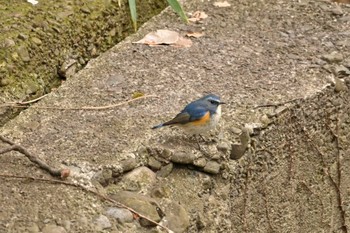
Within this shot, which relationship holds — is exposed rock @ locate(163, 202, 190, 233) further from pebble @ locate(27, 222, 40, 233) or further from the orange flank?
pebble @ locate(27, 222, 40, 233)

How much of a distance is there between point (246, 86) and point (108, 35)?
3.52 feet

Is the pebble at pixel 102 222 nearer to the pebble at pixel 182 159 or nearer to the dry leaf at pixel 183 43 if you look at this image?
the pebble at pixel 182 159

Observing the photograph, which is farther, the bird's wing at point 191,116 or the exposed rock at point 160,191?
the bird's wing at point 191,116

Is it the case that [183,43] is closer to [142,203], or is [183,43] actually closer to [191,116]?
[191,116]

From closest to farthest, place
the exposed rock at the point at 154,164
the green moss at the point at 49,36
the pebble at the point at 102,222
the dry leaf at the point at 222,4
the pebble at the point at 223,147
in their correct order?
the pebble at the point at 102,222 → the exposed rock at the point at 154,164 → the pebble at the point at 223,147 → the green moss at the point at 49,36 → the dry leaf at the point at 222,4

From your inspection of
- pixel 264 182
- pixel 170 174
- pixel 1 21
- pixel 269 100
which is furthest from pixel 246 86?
pixel 1 21

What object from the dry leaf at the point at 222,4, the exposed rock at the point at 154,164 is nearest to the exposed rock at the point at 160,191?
the exposed rock at the point at 154,164

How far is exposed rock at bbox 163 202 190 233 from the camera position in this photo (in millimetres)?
3592

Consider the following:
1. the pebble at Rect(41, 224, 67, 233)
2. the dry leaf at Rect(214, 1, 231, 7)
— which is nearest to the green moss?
the dry leaf at Rect(214, 1, 231, 7)

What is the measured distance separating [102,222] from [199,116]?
2.38 ft

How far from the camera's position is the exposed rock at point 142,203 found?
3557mm

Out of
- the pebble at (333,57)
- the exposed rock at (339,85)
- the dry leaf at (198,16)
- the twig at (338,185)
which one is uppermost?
the dry leaf at (198,16)

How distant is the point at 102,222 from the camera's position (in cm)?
346

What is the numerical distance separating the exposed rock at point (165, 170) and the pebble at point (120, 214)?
13.1 inches
